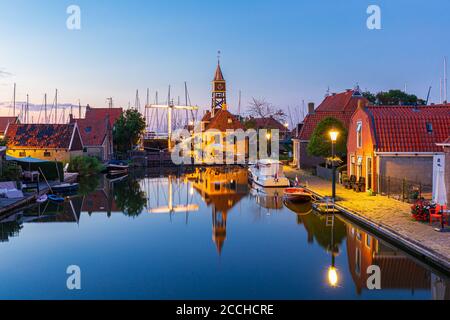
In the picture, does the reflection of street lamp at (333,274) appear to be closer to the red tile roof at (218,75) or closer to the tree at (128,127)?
the tree at (128,127)

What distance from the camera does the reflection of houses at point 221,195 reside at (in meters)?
23.7

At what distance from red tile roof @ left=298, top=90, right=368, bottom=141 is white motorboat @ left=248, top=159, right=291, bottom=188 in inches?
508

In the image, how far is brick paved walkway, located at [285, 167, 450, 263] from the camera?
16.8m

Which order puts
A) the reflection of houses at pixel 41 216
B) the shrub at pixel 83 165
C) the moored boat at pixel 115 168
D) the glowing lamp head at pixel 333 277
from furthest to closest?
the moored boat at pixel 115 168 < the shrub at pixel 83 165 < the reflection of houses at pixel 41 216 < the glowing lamp head at pixel 333 277

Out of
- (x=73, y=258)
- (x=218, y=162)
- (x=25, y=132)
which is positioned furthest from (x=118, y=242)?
(x=218, y=162)

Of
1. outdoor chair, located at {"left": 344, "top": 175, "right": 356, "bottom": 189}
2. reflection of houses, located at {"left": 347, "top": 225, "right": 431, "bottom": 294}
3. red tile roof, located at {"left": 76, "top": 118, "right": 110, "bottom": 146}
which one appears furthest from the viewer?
red tile roof, located at {"left": 76, "top": 118, "right": 110, "bottom": 146}

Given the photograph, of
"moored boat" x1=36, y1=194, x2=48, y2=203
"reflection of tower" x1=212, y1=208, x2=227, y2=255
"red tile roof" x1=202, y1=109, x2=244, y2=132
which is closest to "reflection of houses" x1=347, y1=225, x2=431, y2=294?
"reflection of tower" x1=212, y1=208, x2=227, y2=255

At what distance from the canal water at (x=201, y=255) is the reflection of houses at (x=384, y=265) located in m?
0.03

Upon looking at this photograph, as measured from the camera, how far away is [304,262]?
684 inches

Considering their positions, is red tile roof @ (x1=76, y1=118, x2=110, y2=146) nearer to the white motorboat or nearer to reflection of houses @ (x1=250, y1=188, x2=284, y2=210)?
the white motorboat

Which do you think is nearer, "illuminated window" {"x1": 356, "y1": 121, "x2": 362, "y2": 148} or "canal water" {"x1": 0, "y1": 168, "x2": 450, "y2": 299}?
"canal water" {"x1": 0, "y1": 168, "x2": 450, "y2": 299}

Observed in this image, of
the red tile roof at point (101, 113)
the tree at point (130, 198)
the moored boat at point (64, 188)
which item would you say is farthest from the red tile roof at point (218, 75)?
the moored boat at point (64, 188)

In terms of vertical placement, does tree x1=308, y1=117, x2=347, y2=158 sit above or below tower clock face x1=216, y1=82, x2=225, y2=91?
below

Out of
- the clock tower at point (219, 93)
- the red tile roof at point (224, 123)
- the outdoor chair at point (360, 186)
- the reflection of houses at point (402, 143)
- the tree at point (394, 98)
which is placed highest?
the clock tower at point (219, 93)
